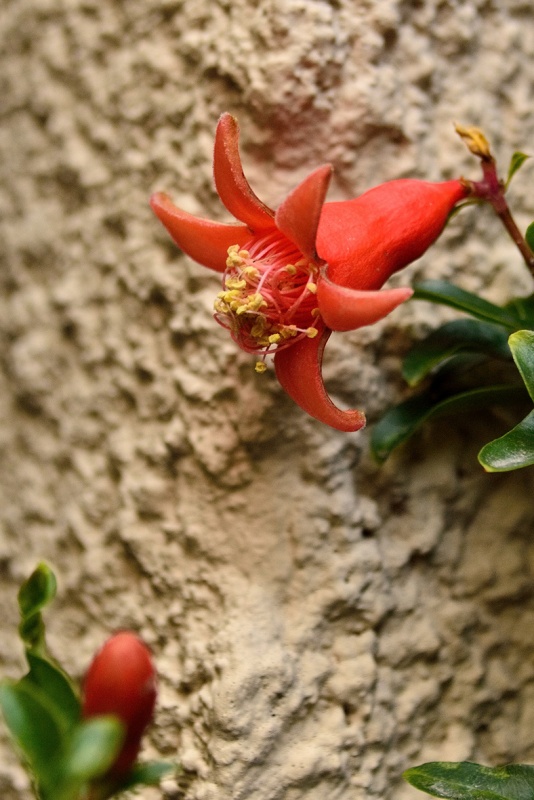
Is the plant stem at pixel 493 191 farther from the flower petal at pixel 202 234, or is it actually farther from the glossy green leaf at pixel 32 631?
the glossy green leaf at pixel 32 631

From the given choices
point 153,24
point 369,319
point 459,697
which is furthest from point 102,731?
point 153,24

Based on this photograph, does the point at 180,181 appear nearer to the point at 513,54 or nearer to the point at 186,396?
the point at 186,396

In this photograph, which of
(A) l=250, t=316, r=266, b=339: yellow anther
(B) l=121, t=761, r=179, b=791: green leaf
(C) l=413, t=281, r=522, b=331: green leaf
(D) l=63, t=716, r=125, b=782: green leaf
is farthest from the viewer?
(C) l=413, t=281, r=522, b=331: green leaf

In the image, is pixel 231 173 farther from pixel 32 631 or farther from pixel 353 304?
pixel 32 631

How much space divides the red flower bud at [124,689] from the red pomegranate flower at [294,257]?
0.25m

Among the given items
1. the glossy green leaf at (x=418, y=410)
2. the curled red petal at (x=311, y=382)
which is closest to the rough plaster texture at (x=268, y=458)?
the glossy green leaf at (x=418, y=410)

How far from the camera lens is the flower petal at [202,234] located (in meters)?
0.75

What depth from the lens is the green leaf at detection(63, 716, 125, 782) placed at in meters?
0.52

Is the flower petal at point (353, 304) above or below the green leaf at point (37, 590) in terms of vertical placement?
above

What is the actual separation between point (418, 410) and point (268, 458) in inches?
6.5

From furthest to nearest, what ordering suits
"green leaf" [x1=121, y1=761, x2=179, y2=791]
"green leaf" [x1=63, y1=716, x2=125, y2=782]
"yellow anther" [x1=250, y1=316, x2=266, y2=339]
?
1. "yellow anther" [x1=250, y1=316, x2=266, y2=339]
2. "green leaf" [x1=121, y1=761, x2=179, y2=791]
3. "green leaf" [x1=63, y1=716, x2=125, y2=782]

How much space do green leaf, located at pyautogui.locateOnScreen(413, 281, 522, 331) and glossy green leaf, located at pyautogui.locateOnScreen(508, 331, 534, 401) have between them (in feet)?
0.29

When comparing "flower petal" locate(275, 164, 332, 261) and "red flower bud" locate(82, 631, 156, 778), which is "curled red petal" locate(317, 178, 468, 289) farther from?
"red flower bud" locate(82, 631, 156, 778)

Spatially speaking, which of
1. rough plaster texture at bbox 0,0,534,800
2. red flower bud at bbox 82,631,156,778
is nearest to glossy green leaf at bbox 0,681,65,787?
red flower bud at bbox 82,631,156,778
